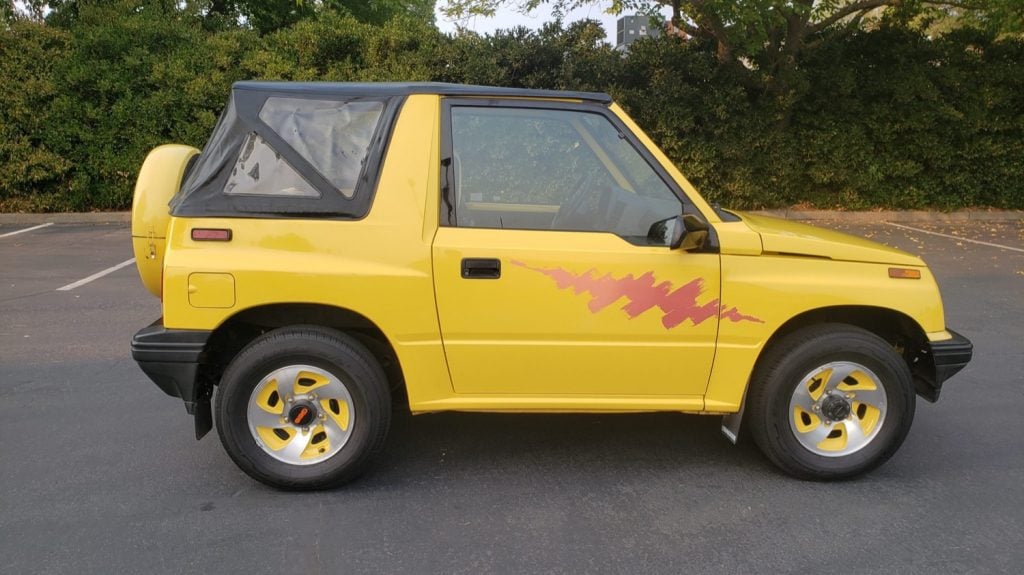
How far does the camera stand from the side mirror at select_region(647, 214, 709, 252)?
3488 mm

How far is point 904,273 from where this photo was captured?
3.81m

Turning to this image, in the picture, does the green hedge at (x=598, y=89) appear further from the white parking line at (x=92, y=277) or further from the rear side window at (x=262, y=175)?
the rear side window at (x=262, y=175)

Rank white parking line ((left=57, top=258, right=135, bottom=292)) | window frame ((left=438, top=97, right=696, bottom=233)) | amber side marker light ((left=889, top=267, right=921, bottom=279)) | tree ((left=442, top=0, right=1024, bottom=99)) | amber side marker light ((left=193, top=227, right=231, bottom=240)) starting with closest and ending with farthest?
amber side marker light ((left=193, top=227, right=231, bottom=240)) → window frame ((left=438, top=97, right=696, bottom=233)) → amber side marker light ((left=889, top=267, right=921, bottom=279)) → white parking line ((left=57, top=258, right=135, bottom=292)) → tree ((left=442, top=0, right=1024, bottom=99))

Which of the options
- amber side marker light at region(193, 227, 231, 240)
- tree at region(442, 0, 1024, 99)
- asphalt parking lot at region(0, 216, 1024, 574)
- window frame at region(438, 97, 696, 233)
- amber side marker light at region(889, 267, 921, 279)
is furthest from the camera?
tree at region(442, 0, 1024, 99)

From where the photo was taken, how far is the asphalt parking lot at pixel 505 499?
3.18 meters

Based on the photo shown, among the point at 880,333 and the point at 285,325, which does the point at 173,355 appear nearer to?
the point at 285,325

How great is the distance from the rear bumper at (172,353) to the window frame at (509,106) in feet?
3.89

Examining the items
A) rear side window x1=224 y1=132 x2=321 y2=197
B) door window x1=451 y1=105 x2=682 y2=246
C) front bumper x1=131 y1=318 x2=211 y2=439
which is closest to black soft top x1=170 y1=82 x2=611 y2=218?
rear side window x1=224 y1=132 x2=321 y2=197

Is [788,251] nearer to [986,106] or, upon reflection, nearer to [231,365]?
[231,365]

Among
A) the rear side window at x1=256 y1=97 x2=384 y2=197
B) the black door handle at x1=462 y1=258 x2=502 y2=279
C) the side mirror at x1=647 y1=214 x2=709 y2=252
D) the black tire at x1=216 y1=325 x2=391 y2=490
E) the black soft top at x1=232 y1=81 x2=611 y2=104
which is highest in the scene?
the black soft top at x1=232 y1=81 x2=611 y2=104

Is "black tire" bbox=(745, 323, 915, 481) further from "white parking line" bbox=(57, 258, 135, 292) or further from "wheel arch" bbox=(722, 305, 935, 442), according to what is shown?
"white parking line" bbox=(57, 258, 135, 292)

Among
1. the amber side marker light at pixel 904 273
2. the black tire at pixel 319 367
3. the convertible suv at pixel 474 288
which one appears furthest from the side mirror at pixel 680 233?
the black tire at pixel 319 367

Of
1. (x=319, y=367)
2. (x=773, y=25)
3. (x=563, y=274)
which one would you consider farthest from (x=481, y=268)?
(x=773, y=25)

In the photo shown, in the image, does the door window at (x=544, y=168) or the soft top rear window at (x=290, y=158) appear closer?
the soft top rear window at (x=290, y=158)
